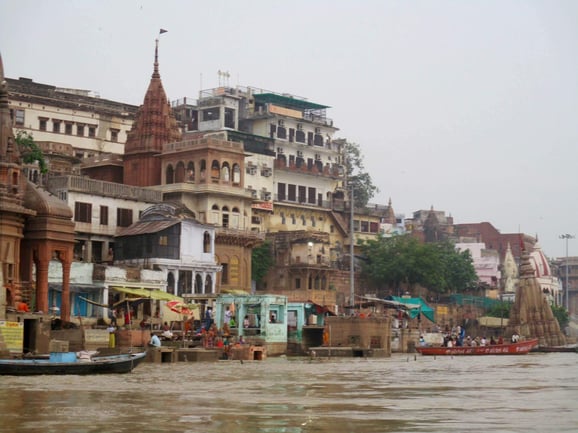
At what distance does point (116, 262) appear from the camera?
58344 millimetres

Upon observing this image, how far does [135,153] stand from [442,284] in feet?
87.1

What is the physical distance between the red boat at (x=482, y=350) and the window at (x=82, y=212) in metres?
18.6

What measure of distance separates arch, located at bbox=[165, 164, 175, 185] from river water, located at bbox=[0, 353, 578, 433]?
31.0m

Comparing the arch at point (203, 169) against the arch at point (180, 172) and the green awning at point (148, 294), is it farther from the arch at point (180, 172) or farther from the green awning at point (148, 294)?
the green awning at point (148, 294)

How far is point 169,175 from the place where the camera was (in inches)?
2596

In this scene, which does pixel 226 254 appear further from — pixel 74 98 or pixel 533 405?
pixel 533 405

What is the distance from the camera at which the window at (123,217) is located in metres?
59.7

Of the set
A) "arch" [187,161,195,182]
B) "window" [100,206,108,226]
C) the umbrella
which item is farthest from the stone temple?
the umbrella

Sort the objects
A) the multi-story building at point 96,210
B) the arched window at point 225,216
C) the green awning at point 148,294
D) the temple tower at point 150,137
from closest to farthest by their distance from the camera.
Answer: the green awning at point 148,294, the multi-story building at point 96,210, the arched window at point 225,216, the temple tower at point 150,137

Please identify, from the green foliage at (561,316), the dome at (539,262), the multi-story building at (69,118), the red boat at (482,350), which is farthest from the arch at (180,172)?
the dome at (539,262)

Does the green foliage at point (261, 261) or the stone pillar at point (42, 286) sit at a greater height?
the green foliage at point (261, 261)

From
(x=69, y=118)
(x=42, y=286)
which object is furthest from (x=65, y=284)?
(x=69, y=118)

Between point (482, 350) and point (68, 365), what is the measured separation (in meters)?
34.4

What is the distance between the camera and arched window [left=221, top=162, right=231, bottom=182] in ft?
216
